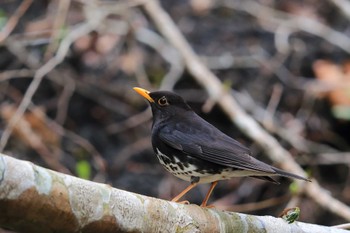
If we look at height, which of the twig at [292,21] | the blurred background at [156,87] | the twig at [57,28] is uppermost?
the twig at [292,21]

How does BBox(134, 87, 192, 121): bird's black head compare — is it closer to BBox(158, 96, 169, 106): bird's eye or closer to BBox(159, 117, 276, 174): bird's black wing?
BBox(158, 96, 169, 106): bird's eye

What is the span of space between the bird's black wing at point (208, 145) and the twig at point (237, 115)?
1.77 m

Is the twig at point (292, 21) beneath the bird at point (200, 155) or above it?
above

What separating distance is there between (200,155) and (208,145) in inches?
3.3

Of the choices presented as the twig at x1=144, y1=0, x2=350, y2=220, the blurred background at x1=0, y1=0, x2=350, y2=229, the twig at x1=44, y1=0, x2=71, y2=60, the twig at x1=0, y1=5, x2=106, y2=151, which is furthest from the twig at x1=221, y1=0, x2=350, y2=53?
the twig at x1=44, y1=0, x2=71, y2=60

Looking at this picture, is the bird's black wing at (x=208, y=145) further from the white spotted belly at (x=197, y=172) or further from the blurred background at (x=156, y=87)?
the blurred background at (x=156, y=87)

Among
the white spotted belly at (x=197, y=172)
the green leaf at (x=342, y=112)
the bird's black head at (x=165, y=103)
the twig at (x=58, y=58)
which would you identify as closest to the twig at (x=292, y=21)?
the green leaf at (x=342, y=112)

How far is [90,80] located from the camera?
7098 millimetres

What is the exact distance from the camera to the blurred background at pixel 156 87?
6457mm

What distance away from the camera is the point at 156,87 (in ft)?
23.1

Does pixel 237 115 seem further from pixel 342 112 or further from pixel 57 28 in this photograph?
pixel 57 28

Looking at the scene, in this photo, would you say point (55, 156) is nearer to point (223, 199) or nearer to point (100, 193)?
point (223, 199)

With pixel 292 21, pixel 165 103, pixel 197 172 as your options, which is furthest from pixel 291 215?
pixel 292 21

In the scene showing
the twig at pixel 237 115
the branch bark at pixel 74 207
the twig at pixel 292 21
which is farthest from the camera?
the twig at pixel 292 21
